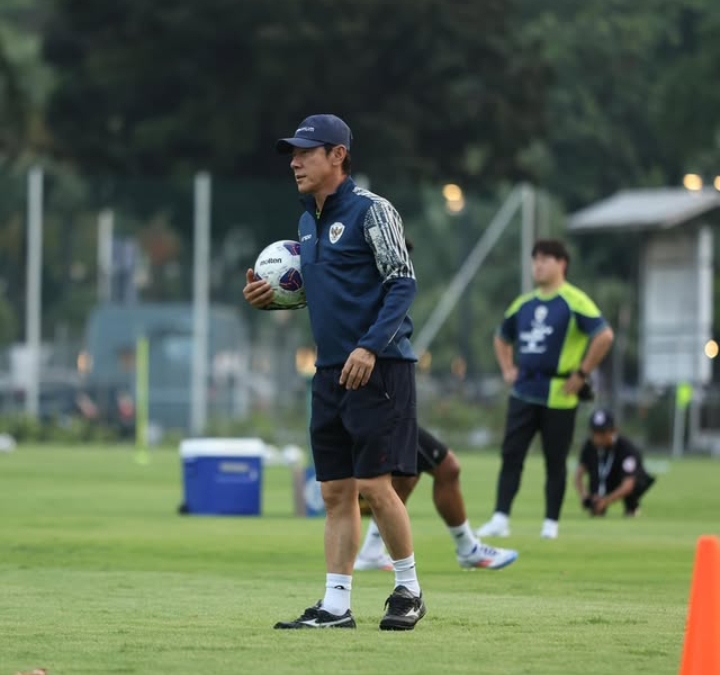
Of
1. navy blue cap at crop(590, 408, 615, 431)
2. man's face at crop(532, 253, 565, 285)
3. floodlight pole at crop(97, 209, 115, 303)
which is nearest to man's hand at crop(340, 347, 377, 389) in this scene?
man's face at crop(532, 253, 565, 285)

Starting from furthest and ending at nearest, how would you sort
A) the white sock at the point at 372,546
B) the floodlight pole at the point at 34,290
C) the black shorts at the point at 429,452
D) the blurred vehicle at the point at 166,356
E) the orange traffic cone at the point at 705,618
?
1. the floodlight pole at the point at 34,290
2. the blurred vehicle at the point at 166,356
3. the white sock at the point at 372,546
4. the black shorts at the point at 429,452
5. the orange traffic cone at the point at 705,618

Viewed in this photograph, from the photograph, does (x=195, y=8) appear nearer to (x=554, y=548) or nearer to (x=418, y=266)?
(x=418, y=266)

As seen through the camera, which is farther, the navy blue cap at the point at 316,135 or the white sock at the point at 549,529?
the white sock at the point at 549,529

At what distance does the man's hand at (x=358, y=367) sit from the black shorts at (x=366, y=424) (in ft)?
0.28

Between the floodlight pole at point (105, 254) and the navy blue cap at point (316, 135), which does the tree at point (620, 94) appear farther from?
the navy blue cap at point (316, 135)

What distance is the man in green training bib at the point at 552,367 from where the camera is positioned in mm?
16656

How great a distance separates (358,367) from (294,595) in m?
2.38

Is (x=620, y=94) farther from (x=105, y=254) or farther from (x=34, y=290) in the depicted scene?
(x=34, y=290)

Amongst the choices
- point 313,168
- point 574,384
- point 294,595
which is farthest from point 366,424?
point 574,384

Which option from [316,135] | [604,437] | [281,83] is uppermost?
[281,83]

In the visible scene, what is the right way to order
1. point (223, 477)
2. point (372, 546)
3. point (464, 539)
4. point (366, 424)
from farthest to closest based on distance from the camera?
1. point (223, 477)
2. point (372, 546)
3. point (464, 539)
4. point (366, 424)

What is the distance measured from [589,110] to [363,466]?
2422 inches

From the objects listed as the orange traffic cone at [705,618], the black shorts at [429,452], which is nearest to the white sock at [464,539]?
the black shorts at [429,452]

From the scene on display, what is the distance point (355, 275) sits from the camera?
386 inches
